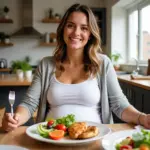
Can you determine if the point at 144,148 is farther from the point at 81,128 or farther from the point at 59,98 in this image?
the point at 59,98

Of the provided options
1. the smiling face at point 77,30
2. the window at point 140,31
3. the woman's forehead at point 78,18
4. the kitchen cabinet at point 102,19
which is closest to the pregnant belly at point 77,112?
the smiling face at point 77,30

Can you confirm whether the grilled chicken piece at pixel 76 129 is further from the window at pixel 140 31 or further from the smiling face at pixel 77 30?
the window at pixel 140 31

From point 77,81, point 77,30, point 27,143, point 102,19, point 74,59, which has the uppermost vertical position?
point 102,19

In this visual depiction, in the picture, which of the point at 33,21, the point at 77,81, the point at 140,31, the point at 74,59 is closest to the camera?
the point at 77,81

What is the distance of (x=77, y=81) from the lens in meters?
1.48

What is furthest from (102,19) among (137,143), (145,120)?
(137,143)

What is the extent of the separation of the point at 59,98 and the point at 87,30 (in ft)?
1.32

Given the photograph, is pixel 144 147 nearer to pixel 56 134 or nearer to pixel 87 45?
pixel 56 134

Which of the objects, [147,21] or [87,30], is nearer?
[87,30]

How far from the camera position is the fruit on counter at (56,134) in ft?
3.01

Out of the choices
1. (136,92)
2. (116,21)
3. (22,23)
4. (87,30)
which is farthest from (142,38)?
(87,30)

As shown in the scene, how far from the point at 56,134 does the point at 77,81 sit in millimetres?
582

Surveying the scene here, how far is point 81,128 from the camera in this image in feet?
3.09

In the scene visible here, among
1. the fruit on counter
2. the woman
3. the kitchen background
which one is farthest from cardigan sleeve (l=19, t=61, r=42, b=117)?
the kitchen background
